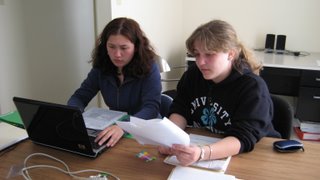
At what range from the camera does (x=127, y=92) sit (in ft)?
5.57

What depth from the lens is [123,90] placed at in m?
1.70

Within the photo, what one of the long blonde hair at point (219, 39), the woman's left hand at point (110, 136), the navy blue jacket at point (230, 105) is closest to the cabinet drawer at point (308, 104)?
the navy blue jacket at point (230, 105)

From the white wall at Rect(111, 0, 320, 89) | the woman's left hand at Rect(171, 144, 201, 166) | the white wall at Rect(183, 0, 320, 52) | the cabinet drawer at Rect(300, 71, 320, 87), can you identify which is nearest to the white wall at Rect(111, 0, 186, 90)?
the white wall at Rect(111, 0, 320, 89)

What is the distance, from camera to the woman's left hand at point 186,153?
1.03 meters

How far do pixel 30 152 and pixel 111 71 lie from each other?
0.68 meters

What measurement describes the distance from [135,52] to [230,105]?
632mm

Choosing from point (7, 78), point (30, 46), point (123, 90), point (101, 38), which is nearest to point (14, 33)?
point (30, 46)

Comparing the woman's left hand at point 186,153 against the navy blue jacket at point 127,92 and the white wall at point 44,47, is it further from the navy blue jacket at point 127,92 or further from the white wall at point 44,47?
the white wall at point 44,47

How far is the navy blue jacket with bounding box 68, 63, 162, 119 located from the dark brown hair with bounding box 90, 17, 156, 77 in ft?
0.12

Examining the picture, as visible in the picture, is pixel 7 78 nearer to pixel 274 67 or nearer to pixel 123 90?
pixel 123 90

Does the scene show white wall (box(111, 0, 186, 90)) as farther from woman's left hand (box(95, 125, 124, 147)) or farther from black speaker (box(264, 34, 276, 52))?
woman's left hand (box(95, 125, 124, 147))

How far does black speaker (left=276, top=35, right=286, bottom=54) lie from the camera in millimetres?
3179

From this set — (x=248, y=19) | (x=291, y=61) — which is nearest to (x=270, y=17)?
(x=248, y=19)

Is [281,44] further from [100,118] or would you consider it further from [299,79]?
[100,118]
